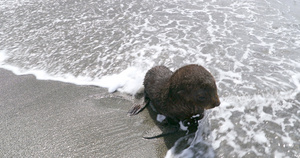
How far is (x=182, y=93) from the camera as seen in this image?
9.86 feet

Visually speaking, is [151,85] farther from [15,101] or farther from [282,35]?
[282,35]

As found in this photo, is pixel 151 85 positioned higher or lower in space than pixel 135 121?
higher

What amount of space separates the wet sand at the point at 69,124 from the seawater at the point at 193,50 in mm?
396

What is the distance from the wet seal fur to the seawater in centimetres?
45

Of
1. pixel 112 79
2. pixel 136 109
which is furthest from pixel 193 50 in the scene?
pixel 136 109

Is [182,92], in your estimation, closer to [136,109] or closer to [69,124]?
[136,109]

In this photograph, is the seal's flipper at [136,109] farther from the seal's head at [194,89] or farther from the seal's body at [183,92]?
the seal's head at [194,89]

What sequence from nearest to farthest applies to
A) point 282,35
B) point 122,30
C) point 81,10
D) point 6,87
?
1. point 6,87
2. point 282,35
3. point 122,30
4. point 81,10

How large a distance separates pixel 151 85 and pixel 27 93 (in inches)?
108

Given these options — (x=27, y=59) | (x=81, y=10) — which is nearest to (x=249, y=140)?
(x=27, y=59)

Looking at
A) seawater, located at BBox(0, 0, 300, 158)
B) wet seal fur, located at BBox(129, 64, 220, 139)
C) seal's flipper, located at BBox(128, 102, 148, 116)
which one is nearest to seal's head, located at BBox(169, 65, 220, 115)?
wet seal fur, located at BBox(129, 64, 220, 139)

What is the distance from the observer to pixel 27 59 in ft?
19.0

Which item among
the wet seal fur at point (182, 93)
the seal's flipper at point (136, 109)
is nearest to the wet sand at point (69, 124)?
the seal's flipper at point (136, 109)

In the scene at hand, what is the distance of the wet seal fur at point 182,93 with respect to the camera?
2.82 metres
